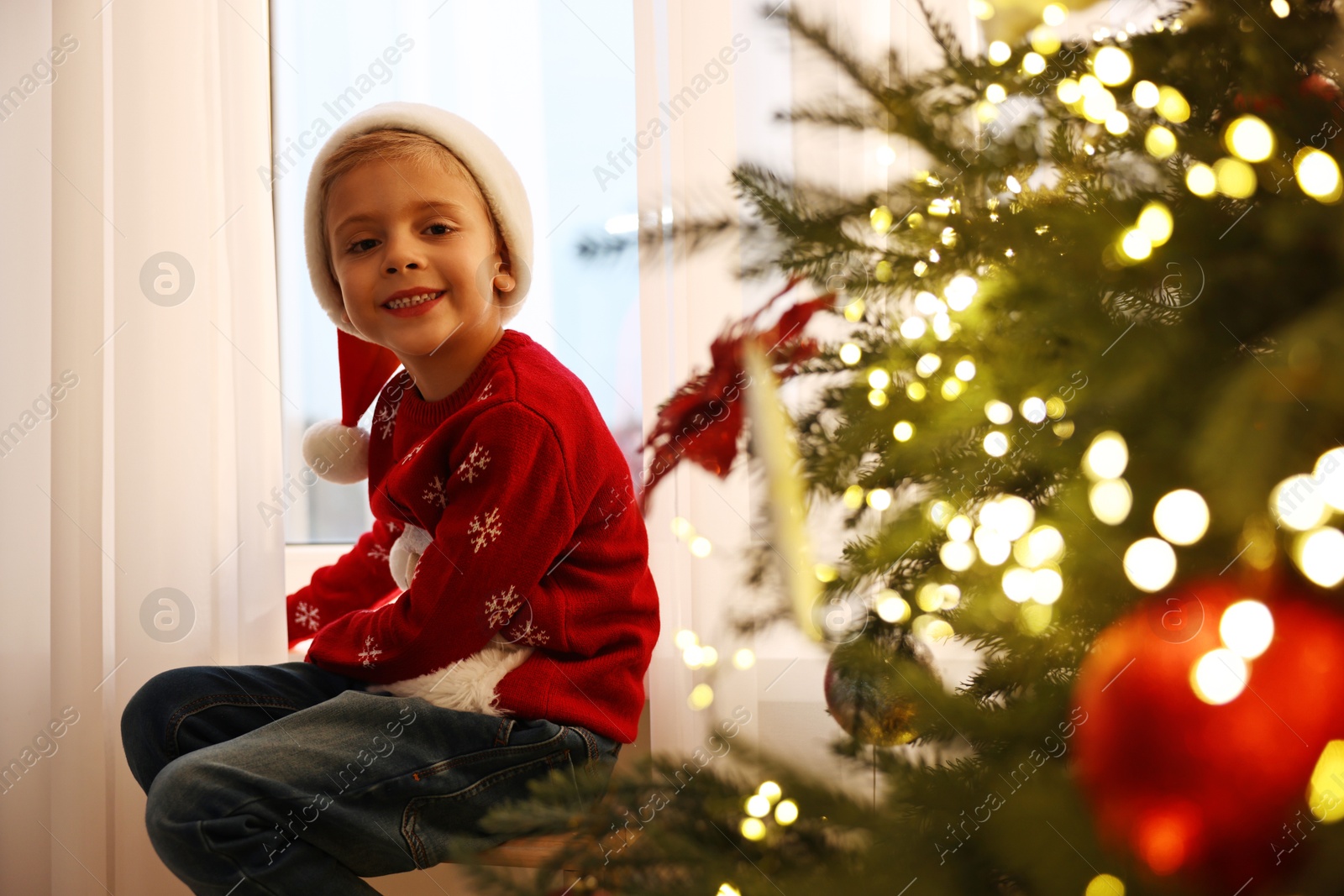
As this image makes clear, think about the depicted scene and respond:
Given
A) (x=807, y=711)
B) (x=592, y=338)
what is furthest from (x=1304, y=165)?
(x=592, y=338)

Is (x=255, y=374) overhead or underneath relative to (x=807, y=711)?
overhead

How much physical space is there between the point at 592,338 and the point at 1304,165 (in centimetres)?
105

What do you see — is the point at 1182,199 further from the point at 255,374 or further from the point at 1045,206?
the point at 255,374

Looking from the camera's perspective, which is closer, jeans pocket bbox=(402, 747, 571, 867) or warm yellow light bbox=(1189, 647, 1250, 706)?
warm yellow light bbox=(1189, 647, 1250, 706)

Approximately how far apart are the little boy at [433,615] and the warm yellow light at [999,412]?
524 mm

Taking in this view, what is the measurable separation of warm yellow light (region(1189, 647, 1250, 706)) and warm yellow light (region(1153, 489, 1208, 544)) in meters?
0.04

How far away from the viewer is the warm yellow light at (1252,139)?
0.31 m

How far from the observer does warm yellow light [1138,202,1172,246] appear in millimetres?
325

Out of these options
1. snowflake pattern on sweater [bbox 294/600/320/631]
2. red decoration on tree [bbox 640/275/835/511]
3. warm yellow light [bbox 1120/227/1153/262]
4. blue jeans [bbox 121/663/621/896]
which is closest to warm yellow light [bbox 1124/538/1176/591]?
warm yellow light [bbox 1120/227/1153/262]

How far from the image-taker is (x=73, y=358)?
125cm

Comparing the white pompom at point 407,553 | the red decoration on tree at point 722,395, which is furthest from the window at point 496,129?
the red decoration on tree at point 722,395

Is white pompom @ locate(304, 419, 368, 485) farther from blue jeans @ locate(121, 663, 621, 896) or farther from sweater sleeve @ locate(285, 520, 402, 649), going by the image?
blue jeans @ locate(121, 663, 621, 896)

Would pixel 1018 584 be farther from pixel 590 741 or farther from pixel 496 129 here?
pixel 496 129

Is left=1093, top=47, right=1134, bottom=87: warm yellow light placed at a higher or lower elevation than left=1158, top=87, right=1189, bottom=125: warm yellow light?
higher
